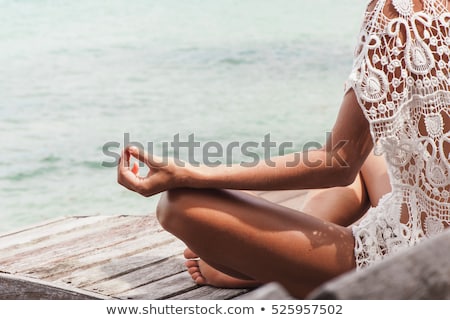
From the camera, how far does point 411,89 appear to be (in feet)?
6.23

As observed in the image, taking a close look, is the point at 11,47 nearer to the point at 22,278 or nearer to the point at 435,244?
the point at 22,278

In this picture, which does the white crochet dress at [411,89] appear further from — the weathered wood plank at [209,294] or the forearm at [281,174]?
the weathered wood plank at [209,294]

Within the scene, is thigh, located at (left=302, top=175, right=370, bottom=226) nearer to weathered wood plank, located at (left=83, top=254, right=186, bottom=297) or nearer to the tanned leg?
the tanned leg

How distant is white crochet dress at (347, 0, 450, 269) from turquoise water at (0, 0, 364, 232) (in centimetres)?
456

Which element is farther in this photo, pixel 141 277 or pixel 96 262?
pixel 96 262

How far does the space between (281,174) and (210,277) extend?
541mm

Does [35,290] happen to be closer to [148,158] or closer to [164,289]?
[164,289]

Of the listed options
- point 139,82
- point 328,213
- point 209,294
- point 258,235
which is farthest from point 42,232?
point 139,82

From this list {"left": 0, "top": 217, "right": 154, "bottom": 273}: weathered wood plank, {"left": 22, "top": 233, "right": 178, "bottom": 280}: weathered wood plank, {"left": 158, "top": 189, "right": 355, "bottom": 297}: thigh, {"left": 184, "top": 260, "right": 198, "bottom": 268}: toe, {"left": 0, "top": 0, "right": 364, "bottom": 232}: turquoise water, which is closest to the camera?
{"left": 158, "top": 189, "right": 355, "bottom": 297}: thigh

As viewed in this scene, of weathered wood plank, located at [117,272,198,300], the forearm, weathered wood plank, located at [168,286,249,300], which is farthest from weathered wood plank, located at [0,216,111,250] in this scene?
the forearm

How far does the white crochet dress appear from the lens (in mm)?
1866

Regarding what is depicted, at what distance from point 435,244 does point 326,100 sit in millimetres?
8327

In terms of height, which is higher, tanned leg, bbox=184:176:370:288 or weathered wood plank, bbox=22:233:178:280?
tanned leg, bbox=184:176:370:288

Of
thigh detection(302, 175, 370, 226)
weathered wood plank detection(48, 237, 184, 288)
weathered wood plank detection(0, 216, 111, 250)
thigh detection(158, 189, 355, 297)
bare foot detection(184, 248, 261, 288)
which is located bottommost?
weathered wood plank detection(0, 216, 111, 250)
